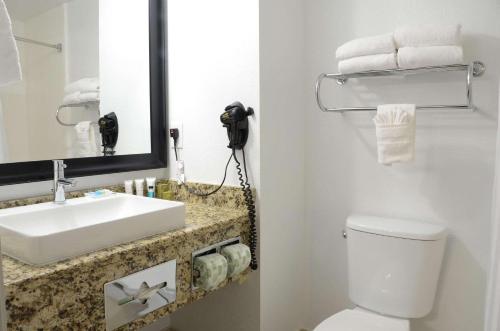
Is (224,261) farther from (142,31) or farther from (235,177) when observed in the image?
(142,31)

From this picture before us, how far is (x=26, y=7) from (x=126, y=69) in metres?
0.47

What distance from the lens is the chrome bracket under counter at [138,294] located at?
101 centimetres

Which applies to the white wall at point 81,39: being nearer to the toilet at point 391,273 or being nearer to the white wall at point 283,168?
the white wall at point 283,168

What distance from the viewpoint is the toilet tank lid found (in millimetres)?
1446

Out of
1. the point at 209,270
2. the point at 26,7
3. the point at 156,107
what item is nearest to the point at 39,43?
the point at 26,7

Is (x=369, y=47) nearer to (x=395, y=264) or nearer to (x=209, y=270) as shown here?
(x=395, y=264)

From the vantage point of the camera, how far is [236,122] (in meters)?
1.52

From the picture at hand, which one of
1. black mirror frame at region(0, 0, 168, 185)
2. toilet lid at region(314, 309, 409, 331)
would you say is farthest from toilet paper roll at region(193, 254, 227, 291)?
black mirror frame at region(0, 0, 168, 185)

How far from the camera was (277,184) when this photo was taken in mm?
1674

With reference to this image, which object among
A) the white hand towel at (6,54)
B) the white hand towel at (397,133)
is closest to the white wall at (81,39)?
the white hand towel at (6,54)

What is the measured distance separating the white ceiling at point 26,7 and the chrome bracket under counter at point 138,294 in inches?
43.6

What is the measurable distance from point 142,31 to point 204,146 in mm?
667

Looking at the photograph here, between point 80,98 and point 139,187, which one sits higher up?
point 80,98

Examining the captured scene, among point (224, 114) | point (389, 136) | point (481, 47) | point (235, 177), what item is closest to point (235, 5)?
point (224, 114)
